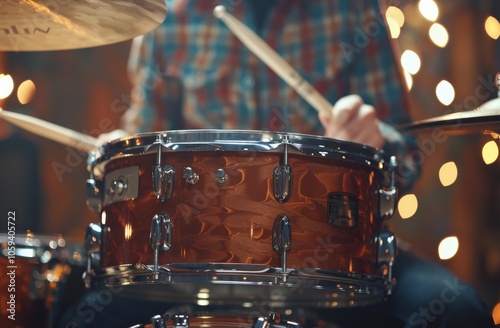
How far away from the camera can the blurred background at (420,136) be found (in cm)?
265

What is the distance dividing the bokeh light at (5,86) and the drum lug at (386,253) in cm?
184

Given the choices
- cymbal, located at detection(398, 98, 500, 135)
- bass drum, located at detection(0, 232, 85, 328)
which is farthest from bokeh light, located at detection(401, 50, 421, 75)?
bass drum, located at detection(0, 232, 85, 328)

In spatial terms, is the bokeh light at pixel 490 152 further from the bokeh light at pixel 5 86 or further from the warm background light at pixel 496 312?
the bokeh light at pixel 5 86

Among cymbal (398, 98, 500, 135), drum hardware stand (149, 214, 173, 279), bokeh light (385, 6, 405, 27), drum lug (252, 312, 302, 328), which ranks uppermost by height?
bokeh light (385, 6, 405, 27)

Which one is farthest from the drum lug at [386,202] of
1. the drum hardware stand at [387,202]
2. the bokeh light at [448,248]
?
the bokeh light at [448,248]

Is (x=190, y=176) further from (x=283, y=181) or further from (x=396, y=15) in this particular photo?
(x=396, y=15)

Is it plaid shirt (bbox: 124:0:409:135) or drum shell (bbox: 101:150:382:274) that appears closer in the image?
drum shell (bbox: 101:150:382:274)

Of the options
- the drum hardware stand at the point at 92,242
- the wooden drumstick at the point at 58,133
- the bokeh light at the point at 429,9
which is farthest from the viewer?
the bokeh light at the point at 429,9

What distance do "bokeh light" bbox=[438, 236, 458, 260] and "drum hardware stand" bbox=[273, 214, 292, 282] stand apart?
1477mm

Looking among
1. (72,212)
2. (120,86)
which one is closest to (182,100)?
(120,86)

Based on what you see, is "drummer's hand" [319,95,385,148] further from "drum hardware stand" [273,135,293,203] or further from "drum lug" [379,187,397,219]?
"drum hardware stand" [273,135,293,203]

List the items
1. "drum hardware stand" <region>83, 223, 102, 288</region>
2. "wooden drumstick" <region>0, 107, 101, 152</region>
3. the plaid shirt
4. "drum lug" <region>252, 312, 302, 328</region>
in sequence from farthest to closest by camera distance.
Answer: the plaid shirt → "wooden drumstick" <region>0, 107, 101, 152</region> → "drum hardware stand" <region>83, 223, 102, 288</region> → "drum lug" <region>252, 312, 302, 328</region>

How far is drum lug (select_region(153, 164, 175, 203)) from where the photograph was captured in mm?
1371

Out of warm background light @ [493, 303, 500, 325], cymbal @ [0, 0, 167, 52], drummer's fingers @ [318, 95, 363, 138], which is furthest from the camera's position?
warm background light @ [493, 303, 500, 325]
